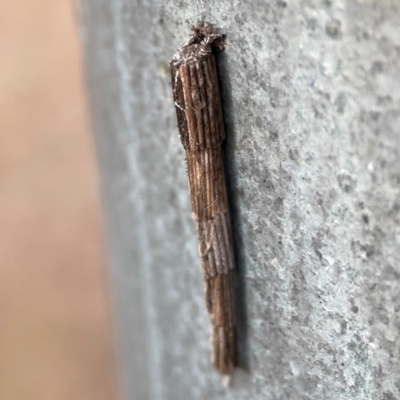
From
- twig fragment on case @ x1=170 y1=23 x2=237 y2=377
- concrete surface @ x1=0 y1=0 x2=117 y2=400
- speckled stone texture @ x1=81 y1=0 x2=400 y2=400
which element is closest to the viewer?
speckled stone texture @ x1=81 y1=0 x2=400 y2=400

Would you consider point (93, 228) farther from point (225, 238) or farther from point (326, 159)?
point (326, 159)

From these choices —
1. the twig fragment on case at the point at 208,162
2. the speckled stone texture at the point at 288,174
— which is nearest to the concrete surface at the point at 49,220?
the speckled stone texture at the point at 288,174

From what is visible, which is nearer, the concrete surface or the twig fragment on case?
the twig fragment on case

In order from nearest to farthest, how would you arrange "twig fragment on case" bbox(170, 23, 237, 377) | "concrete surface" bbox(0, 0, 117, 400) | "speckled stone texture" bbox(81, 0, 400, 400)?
"speckled stone texture" bbox(81, 0, 400, 400) → "twig fragment on case" bbox(170, 23, 237, 377) → "concrete surface" bbox(0, 0, 117, 400)

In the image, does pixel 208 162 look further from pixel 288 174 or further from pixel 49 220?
pixel 49 220

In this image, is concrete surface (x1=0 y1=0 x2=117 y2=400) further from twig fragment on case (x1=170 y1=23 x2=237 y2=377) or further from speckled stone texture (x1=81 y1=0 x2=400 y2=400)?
twig fragment on case (x1=170 y1=23 x2=237 y2=377)

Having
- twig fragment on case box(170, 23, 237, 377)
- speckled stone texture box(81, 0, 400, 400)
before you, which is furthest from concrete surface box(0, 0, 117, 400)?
twig fragment on case box(170, 23, 237, 377)
